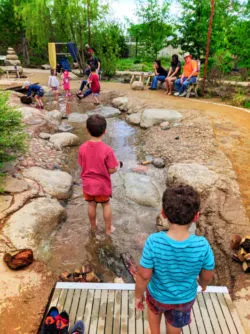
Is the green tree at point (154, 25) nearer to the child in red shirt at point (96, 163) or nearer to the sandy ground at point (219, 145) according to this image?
the sandy ground at point (219, 145)

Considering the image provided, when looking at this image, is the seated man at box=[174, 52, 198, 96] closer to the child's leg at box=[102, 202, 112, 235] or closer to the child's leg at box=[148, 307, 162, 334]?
the child's leg at box=[102, 202, 112, 235]

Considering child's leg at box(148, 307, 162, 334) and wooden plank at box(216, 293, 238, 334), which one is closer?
child's leg at box(148, 307, 162, 334)

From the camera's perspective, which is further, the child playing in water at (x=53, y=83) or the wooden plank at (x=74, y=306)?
the child playing in water at (x=53, y=83)

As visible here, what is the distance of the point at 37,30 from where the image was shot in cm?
1616

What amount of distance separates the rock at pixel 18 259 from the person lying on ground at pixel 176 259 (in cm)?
160

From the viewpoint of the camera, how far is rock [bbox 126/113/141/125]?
28.6 ft

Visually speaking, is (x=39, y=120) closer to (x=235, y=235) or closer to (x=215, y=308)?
(x=235, y=235)

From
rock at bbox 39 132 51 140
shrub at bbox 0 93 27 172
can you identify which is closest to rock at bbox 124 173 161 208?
shrub at bbox 0 93 27 172

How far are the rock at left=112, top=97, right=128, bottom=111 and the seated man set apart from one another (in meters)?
1.97

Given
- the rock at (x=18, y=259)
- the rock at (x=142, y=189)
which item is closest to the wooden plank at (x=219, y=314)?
the rock at (x=18, y=259)

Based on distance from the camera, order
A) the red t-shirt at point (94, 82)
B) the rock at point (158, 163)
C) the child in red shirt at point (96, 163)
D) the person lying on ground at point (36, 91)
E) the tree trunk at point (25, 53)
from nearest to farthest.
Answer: the child in red shirt at point (96, 163), the rock at point (158, 163), the person lying on ground at point (36, 91), the red t-shirt at point (94, 82), the tree trunk at point (25, 53)

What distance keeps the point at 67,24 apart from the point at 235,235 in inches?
535

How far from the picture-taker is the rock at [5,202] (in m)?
3.81

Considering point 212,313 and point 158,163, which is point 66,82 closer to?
point 158,163
